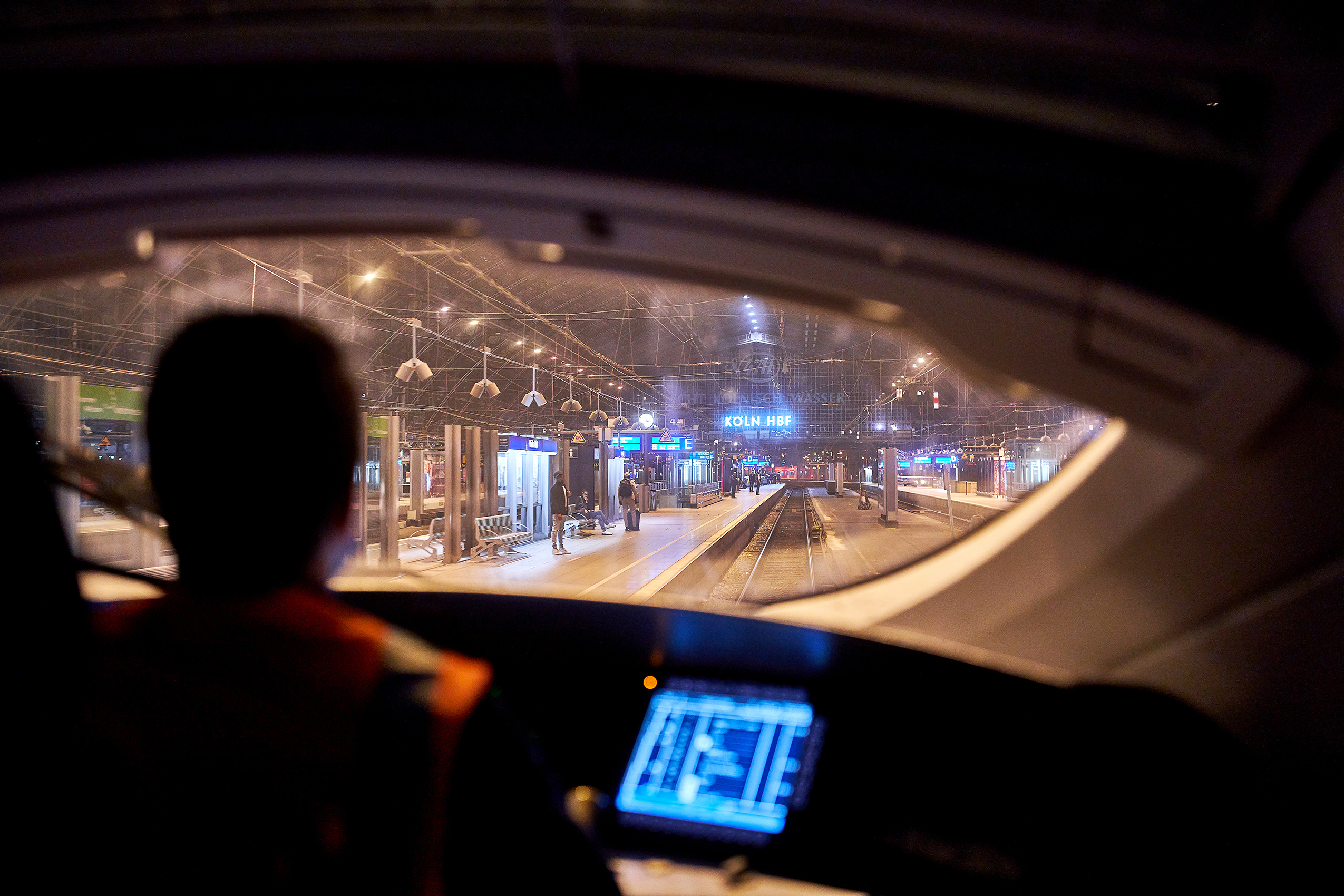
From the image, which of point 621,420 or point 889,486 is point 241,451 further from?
point 621,420

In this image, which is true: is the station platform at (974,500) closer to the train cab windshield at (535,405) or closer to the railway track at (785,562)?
the train cab windshield at (535,405)

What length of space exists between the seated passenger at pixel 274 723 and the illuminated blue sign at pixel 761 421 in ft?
21.3

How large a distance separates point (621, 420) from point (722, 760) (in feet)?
71.7

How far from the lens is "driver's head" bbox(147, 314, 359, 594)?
2.34 feet

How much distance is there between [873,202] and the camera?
51.9 inches

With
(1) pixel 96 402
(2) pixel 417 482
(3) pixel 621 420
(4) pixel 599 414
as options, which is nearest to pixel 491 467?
(4) pixel 599 414

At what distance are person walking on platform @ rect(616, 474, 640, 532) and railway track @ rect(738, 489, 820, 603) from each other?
3.70 m

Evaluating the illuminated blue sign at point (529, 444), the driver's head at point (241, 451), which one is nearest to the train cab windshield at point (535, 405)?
the driver's head at point (241, 451)

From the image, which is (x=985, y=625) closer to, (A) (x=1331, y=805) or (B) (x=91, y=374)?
(A) (x=1331, y=805)

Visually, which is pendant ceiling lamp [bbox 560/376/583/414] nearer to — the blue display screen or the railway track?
the railway track

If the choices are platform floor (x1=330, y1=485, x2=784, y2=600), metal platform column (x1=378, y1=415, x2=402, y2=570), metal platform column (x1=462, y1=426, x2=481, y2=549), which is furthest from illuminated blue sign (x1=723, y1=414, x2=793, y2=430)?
metal platform column (x1=378, y1=415, x2=402, y2=570)

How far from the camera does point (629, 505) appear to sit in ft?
60.2

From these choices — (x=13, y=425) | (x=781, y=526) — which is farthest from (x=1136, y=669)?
(x=781, y=526)

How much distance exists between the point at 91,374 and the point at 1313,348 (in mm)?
7529
